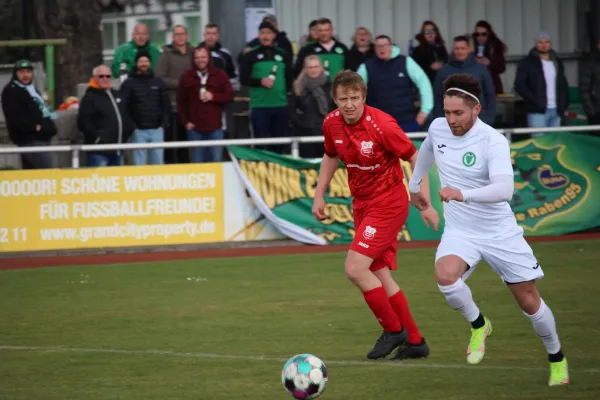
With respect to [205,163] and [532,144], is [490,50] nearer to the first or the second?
[532,144]

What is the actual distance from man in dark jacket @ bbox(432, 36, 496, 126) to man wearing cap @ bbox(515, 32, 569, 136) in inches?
62.2

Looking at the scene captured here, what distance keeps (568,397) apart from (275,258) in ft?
25.9

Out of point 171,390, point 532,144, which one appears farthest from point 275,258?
point 171,390

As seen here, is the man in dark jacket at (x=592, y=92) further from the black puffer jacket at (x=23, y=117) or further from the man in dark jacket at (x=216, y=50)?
the black puffer jacket at (x=23, y=117)

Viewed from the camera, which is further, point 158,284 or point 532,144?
point 532,144

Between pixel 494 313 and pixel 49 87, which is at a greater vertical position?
pixel 49 87

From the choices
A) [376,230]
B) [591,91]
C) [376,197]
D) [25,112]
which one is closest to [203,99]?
[25,112]

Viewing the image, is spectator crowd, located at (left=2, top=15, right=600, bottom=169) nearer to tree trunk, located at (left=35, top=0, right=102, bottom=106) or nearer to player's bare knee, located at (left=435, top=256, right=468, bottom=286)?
tree trunk, located at (left=35, top=0, right=102, bottom=106)

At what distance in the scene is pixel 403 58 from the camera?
638 inches

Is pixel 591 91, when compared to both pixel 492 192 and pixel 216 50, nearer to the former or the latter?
pixel 216 50

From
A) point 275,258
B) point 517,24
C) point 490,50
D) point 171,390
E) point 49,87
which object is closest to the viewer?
point 171,390

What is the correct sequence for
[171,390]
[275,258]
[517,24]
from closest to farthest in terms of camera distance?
[171,390] → [275,258] → [517,24]

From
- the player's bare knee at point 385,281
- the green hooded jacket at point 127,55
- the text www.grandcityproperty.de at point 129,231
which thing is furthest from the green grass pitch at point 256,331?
the green hooded jacket at point 127,55

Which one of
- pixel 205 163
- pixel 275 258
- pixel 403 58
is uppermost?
pixel 403 58
